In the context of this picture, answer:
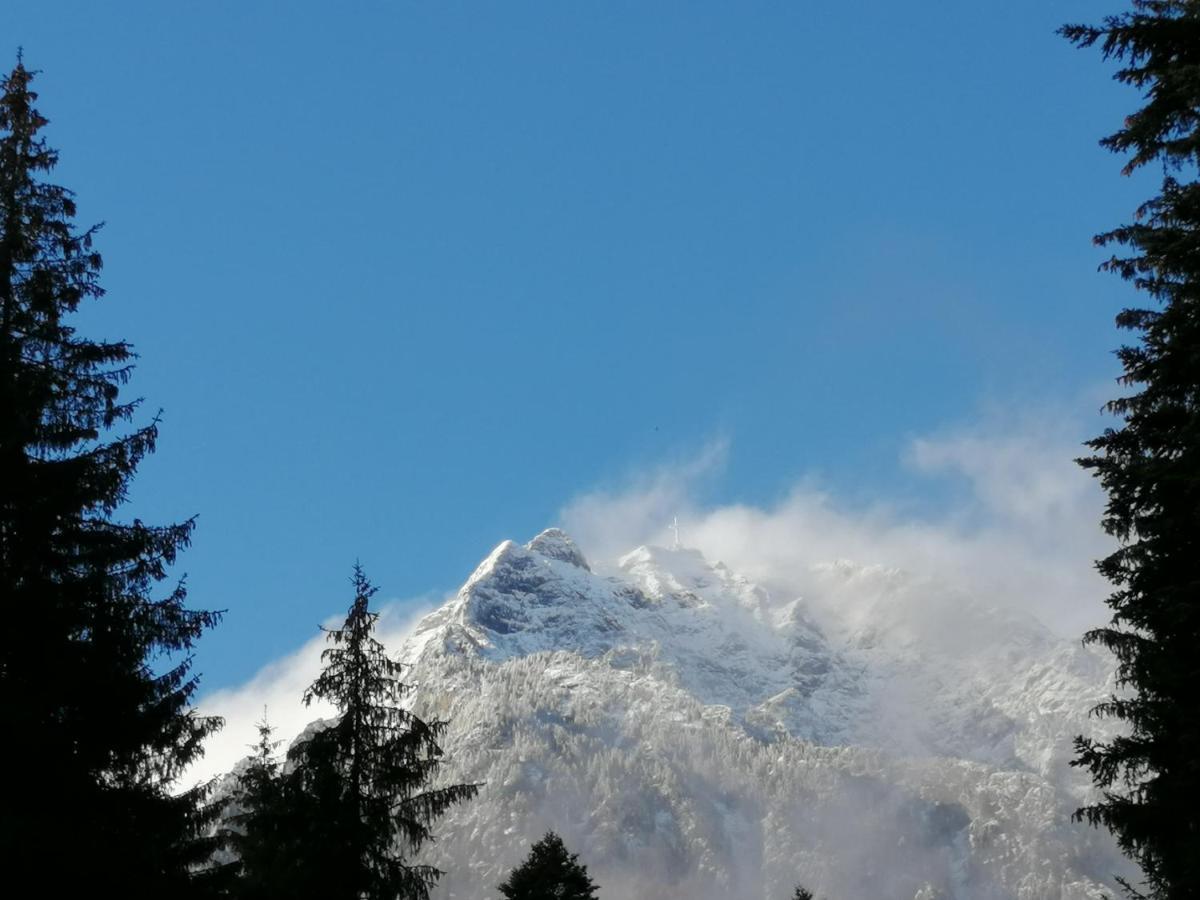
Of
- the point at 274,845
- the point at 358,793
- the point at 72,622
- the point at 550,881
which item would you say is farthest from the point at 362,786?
the point at 550,881

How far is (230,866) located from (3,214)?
11.2 m

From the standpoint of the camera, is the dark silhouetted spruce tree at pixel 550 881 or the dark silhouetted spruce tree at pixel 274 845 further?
the dark silhouetted spruce tree at pixel 550 881

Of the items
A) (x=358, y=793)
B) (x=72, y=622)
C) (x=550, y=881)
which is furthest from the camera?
(x=550, y=881)

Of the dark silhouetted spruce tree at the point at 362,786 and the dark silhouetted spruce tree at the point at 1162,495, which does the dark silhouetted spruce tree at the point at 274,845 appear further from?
the dark silhouetted spruce tree at the point at 1162,495

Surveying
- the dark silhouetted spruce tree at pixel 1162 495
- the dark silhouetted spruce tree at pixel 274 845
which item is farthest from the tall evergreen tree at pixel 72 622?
the dark silhouetted spruce tree at pixel 1162 495

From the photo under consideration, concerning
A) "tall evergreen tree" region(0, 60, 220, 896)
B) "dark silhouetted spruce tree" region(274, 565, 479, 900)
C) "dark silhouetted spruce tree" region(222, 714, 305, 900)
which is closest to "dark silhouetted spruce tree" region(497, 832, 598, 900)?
"dark silhouetted spruce tree" region(222, 714, 305, 900)

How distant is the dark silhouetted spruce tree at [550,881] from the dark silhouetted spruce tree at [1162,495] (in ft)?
61.8

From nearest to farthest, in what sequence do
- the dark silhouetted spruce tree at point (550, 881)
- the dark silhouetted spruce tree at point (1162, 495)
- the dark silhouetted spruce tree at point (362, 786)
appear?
the dark silhouetted spruce tree at point (1162, 495)
the dark silhouetted spruce tree at point (362, 786)
the dark silhouetted spruce tree at point (550, 881)

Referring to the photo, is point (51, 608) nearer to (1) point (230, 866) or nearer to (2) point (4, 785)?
(2) point (4, 785)

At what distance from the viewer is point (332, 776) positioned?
23.5 metres

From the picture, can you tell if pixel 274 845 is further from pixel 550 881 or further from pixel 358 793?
pixel 550 881

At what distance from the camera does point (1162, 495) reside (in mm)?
17938

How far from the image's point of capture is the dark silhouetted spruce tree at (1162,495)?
55.8 feet

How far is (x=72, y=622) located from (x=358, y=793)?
292 inches
